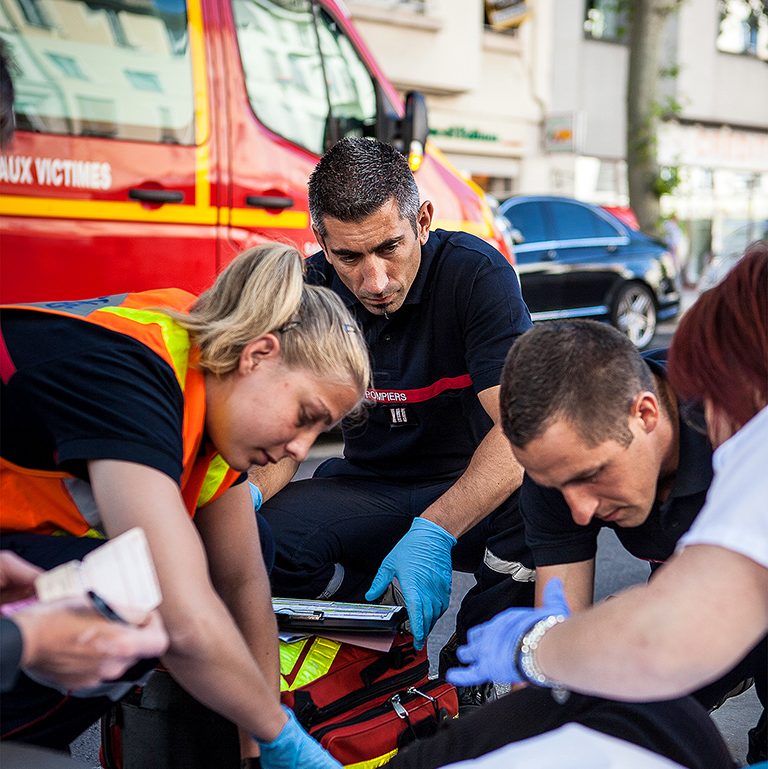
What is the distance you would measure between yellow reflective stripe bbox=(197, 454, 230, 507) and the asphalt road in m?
0.54

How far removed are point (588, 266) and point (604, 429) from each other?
27.0ft

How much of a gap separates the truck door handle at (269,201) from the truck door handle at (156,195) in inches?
12.5

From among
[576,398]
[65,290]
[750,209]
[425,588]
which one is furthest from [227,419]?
[750,209]

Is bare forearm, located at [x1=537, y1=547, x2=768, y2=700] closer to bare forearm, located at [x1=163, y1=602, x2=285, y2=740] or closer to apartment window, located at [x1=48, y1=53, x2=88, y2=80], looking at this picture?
bare forearm, located at [x1=163, y1=602, x2=285, y2=740]

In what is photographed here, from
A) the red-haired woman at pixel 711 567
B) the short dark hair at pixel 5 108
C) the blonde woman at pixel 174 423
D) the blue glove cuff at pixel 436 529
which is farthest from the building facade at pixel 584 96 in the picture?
the red-haired woman at pixel 711 567

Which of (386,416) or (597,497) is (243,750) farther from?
(386,416)

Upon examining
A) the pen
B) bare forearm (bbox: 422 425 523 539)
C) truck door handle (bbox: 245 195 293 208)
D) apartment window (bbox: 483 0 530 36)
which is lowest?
bare forearm (bbox: 422 425 523 539)

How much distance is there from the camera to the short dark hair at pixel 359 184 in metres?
2.76

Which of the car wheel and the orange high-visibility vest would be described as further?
the car wheel

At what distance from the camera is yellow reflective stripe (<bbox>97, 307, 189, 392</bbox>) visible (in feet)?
6.05

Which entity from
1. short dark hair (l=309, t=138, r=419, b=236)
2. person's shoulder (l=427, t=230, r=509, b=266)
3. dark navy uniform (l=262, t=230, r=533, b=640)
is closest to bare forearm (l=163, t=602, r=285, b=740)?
dark navy uniform (l=262, t=230, r=533, b=640)

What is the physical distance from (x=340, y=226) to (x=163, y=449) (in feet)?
3.96

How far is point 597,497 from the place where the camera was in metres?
1.89

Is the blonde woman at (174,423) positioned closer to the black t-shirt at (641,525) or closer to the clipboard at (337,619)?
the clipboard at (337,619)
